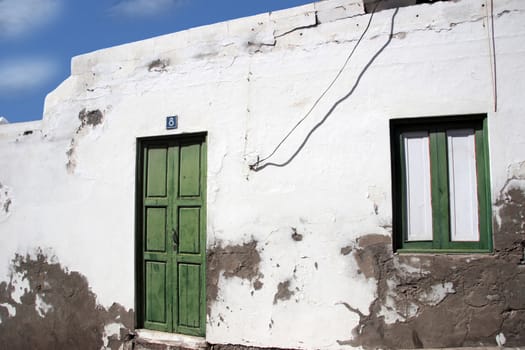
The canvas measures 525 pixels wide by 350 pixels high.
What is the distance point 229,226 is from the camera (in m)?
4.77

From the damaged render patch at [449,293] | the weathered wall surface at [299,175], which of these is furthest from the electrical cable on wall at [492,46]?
the damaged render patch at [449,293]

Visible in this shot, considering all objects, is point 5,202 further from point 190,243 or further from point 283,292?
point 283,292

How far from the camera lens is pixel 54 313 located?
5.65m

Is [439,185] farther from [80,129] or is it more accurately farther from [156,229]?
[80,129]

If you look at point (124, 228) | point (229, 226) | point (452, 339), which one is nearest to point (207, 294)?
point (229, 226)

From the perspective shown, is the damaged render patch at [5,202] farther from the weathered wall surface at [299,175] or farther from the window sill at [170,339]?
the window sill at [170,339]

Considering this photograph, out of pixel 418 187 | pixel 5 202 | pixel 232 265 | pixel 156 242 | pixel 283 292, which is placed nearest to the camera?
pixel 418 187

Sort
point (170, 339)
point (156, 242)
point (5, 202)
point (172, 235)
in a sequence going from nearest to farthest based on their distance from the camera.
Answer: point (170, 339), point (172, 235), point (156, 242), point (5, 202)

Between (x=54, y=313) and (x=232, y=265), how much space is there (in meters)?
2.46

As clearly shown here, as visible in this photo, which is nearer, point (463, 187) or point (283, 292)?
point (463, 187)

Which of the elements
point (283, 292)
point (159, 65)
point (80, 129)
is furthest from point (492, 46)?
point (80, 129)

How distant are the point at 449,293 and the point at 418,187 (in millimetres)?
938

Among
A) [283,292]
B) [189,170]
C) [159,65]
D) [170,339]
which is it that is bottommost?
[170,339]

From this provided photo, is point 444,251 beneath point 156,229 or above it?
beneath
